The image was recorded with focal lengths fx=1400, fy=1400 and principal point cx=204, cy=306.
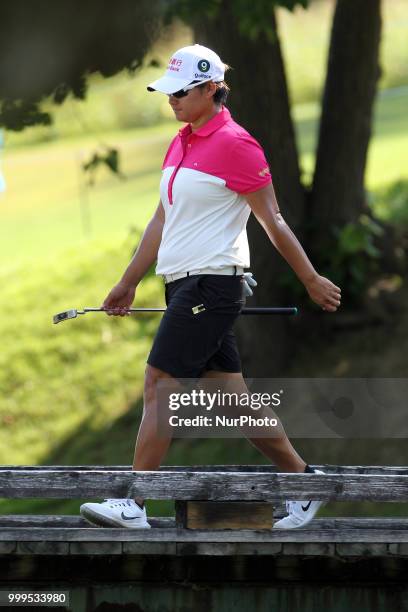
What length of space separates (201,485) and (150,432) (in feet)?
1.20

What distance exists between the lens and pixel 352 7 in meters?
12.6

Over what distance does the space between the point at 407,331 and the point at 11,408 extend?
4302 mm

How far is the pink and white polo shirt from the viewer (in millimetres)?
6016

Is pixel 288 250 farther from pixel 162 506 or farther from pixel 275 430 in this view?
pixel 162 506

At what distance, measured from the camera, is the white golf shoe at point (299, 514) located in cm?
620

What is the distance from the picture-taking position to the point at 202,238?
6.06m

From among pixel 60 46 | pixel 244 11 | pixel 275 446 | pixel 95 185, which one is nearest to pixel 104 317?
pixel 60 46

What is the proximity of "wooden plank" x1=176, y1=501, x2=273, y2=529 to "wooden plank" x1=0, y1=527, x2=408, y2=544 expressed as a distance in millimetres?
27

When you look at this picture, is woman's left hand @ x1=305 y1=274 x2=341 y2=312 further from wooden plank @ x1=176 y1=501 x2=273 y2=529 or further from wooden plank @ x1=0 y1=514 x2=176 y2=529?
wooden plank @ x1=0 y1=514 x2=176 y2=529

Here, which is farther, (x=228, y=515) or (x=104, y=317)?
(x=104, y=317)

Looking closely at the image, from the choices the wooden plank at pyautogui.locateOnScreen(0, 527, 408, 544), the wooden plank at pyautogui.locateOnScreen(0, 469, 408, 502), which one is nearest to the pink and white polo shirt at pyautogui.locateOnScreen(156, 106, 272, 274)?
the wooden plank at pyautogui.locateOnScreen(0, 469, 408, 502)

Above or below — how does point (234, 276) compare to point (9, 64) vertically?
below

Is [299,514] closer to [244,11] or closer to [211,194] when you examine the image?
[211,194]

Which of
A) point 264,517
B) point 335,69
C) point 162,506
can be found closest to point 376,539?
point 264,517
